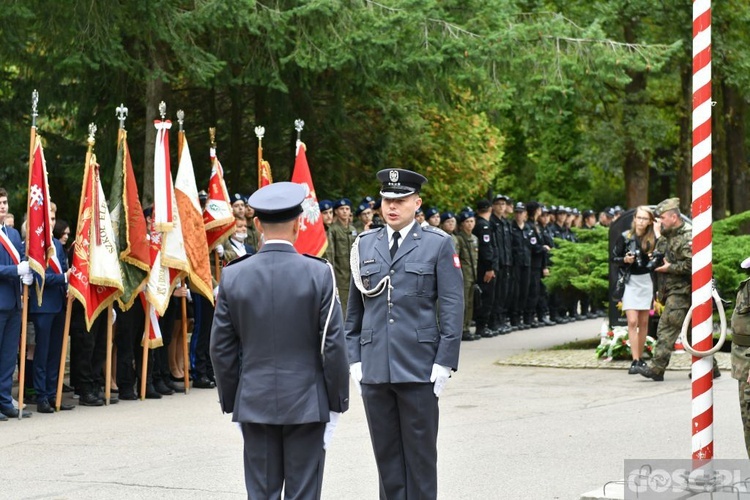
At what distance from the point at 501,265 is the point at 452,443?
1188 cm

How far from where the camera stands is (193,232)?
13.4m

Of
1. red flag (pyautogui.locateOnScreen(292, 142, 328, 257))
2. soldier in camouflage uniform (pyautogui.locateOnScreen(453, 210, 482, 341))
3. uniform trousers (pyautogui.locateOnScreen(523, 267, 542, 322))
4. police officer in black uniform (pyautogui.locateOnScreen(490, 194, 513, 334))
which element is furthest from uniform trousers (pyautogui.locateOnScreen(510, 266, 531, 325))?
red flag (pyautogui.locateOnScreen(292, 142, 328, 257))

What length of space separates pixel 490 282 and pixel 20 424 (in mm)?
11006

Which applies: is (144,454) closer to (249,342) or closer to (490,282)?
(249,342)

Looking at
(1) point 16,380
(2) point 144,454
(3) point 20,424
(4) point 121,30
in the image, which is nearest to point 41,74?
(4) point 121,30

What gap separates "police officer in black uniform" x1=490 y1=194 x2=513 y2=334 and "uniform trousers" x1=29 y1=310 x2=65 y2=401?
10.2 m

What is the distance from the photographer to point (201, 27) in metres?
15.8

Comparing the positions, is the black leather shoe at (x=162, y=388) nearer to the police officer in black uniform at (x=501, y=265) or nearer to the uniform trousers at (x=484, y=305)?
the uniform trousers at (x=484, y=305)

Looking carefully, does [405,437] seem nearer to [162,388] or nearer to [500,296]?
[162,388]

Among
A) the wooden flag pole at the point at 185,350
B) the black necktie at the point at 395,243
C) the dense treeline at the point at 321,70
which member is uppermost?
the dense treeline at the point at 321,70

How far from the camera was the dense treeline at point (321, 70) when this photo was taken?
15719 mm

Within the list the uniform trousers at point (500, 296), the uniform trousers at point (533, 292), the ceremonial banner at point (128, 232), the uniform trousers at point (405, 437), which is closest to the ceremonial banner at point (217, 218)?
the ceremonial banner at point (128, 232)

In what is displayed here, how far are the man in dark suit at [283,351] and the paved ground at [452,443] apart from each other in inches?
81.6

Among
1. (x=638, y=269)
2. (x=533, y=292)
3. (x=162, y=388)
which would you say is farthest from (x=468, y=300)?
(x=162, y=388)
